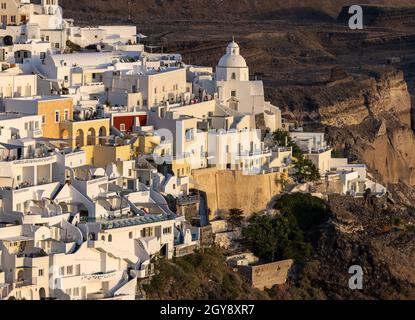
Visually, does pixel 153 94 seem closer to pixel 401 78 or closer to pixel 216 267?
pixel 216 267

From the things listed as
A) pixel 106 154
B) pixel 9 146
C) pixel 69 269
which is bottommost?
pixel 69 269

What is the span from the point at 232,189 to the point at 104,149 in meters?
3.75

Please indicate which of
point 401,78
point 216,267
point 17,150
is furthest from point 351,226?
point 401,78

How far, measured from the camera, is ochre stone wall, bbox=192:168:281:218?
56.0 meters

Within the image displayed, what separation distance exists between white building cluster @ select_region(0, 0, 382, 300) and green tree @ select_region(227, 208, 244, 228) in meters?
1.18

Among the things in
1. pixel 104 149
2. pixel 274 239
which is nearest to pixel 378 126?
pixel 274 239

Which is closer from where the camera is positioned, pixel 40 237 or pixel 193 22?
pixel 40 237

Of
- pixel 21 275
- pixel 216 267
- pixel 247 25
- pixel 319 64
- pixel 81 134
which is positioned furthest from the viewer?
pixel 247 25

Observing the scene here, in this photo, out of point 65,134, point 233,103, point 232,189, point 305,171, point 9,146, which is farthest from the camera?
point 233,103

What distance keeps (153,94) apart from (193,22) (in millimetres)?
67231

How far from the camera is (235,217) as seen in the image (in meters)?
55.3

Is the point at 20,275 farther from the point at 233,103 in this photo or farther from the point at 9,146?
the point at 233,103
